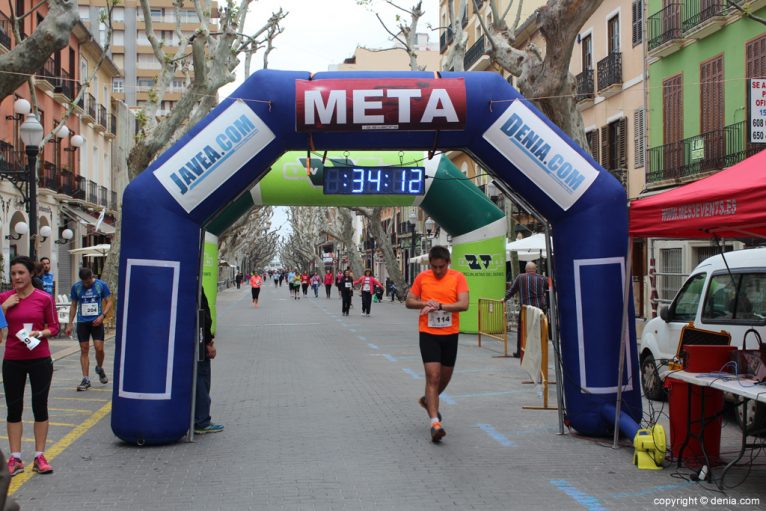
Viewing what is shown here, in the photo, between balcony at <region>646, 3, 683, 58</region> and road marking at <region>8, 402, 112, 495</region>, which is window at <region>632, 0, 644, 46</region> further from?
road marking at <region>8, 402, 112, 495</region>

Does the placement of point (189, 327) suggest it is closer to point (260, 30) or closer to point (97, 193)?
point (260, 30)

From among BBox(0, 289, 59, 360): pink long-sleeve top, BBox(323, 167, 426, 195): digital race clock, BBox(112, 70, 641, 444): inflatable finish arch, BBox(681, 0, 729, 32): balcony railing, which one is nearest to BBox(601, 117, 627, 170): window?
BBox(681, 0, 729, 32): balcony railing

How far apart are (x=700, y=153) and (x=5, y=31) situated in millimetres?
21129

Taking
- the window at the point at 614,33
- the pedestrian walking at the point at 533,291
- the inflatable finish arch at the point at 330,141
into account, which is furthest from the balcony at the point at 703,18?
the inflatable finish arch at the point at 330,141

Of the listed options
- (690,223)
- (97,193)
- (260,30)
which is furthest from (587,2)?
(97,193)

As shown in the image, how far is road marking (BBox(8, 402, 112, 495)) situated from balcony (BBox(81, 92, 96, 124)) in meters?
31.2

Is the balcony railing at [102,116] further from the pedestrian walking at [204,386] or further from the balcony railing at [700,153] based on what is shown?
the pedestrian walking at [204,386]

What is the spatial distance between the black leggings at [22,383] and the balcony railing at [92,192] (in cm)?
3402

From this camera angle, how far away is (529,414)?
986cm

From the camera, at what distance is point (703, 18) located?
901 inches

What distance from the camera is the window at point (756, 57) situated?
2058 centimetres

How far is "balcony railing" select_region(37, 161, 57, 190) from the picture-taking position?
31.6m

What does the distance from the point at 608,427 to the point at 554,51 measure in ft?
23.7

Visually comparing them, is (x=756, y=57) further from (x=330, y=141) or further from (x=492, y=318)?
(x=330, y=141)
